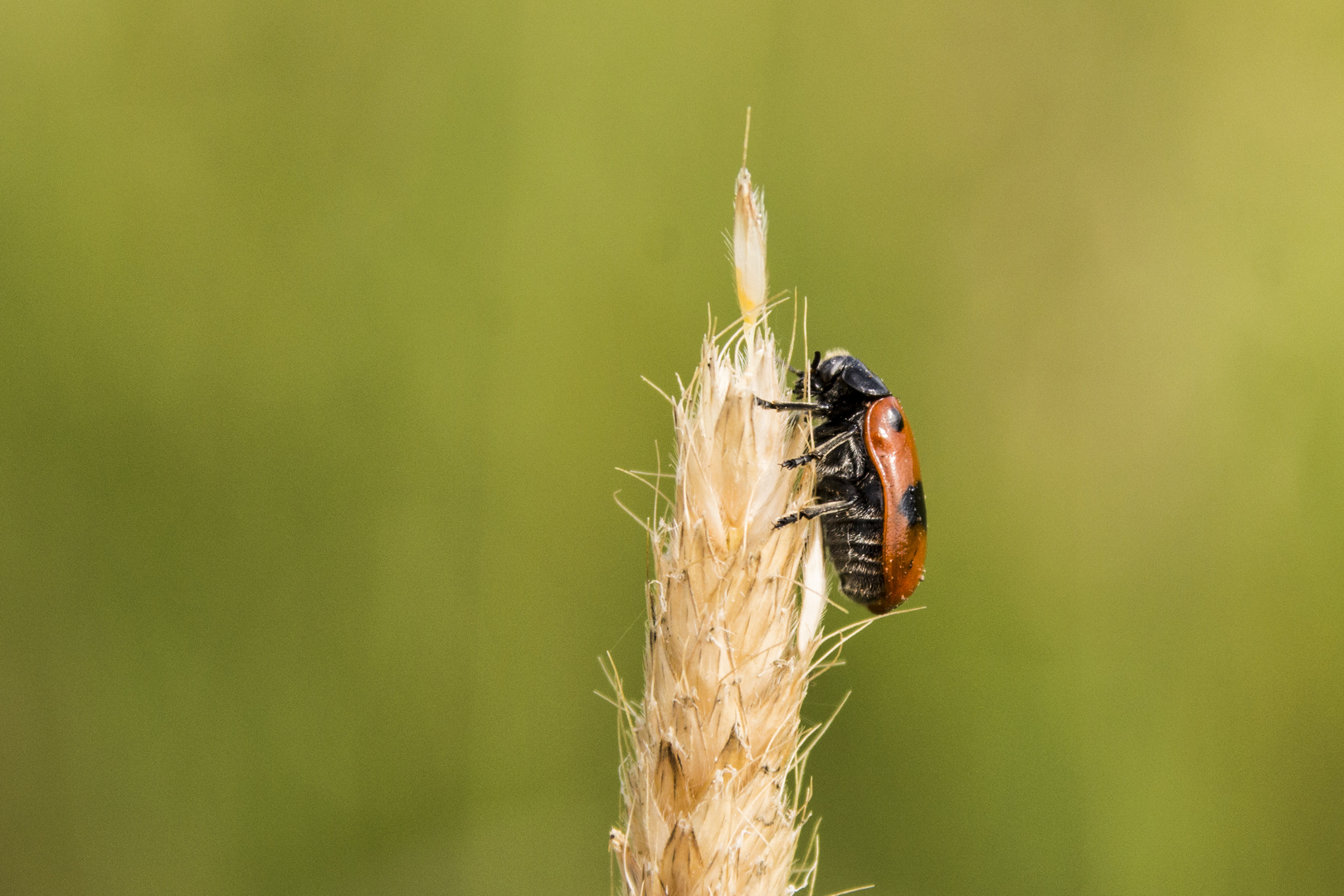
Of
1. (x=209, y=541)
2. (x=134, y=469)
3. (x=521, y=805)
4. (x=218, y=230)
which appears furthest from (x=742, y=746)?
(x=218, y=230)

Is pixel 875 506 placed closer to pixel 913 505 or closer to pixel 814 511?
pixel 913 505

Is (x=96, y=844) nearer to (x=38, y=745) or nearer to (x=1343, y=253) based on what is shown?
(x=38, y=745)

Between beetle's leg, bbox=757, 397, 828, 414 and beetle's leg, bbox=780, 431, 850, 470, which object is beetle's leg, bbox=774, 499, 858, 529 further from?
beetle's leg, bbox=757, 397, 828, 414

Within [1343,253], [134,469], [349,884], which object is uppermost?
[1343,253]

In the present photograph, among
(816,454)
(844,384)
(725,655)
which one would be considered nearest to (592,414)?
(844,384)

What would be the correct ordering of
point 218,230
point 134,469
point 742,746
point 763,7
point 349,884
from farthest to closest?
point 763,7, point 218,230, point 134,469, point 349,884, point 742,746

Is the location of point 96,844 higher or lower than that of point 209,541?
lower
